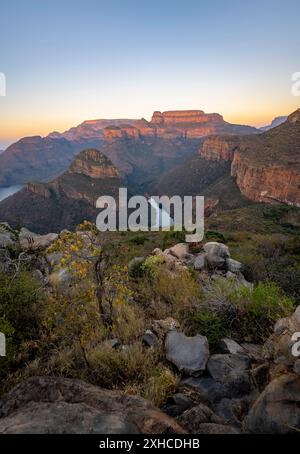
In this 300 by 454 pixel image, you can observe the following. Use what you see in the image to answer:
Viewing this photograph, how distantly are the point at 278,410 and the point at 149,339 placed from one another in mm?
1770

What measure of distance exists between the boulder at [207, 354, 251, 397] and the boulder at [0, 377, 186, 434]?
98cm

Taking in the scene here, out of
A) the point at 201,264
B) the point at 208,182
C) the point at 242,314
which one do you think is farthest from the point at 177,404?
the point at 208,182

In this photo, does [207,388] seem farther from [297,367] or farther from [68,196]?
[68,196]

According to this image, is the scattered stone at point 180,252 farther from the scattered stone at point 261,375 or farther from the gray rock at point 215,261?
the scattered stone at point 261,375

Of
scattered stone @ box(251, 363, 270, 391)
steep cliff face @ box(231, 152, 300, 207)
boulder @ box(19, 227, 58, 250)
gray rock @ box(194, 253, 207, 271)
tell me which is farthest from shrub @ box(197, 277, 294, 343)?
steep cliff face @ box(231, 152, 300, 207)

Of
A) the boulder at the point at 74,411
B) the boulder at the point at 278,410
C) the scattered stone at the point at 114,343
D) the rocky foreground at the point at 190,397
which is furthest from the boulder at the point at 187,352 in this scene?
the boulder at the point at 74,411

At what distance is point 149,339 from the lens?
3709 millimetres

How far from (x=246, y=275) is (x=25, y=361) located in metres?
5.65

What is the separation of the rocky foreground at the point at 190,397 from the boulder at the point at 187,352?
0.01 m

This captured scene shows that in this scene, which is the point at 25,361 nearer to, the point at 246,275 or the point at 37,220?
the point at 246,275

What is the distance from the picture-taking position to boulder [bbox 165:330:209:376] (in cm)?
314

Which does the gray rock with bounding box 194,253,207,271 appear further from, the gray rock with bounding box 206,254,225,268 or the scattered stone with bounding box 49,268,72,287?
the scattered stone with bounding box 49,268,72,287

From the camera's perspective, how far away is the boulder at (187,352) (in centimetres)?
314
